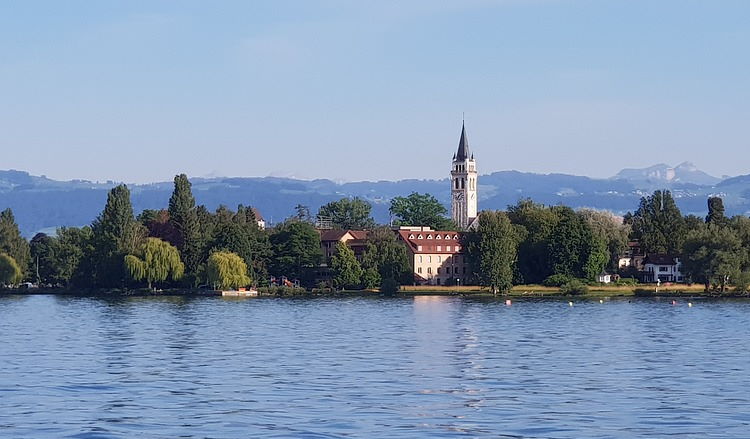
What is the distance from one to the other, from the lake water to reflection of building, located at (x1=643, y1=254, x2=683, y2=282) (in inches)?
1958

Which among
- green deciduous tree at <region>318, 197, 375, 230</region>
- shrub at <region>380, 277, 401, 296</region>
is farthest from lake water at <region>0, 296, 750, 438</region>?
green deciduous tree at <region>318, 197, 375, 230</region>

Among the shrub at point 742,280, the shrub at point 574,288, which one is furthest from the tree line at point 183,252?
the shrub at point 742,280

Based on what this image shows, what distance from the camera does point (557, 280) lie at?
3844 inches

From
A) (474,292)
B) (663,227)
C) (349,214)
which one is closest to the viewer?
(474,292)

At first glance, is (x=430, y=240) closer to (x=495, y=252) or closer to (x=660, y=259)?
(x=660, y=259)

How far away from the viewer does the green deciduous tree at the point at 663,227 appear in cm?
11206

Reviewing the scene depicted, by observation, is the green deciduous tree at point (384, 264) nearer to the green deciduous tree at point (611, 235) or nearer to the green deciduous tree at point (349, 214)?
the green deciduous tree at point (611, 235)

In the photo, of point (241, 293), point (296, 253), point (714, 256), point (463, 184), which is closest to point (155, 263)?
point (241, 293)

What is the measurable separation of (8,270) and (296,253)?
24.6m

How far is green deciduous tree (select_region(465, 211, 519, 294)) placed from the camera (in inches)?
3752

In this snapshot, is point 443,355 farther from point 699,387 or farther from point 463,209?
point 463,209

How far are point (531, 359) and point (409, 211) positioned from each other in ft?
368

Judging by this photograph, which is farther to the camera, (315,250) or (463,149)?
(463,149)

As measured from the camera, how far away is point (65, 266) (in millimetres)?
110250
